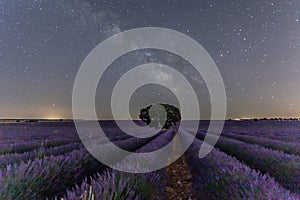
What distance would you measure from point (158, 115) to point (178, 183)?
43.7m

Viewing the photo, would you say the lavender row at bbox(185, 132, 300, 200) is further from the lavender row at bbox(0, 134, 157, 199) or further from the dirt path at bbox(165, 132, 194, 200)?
the lavender row at bbox(0, 134, 157, 199)

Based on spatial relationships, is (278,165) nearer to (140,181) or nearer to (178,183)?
(178,183)

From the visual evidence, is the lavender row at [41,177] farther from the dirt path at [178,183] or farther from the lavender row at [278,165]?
the lavender row at [278,165]

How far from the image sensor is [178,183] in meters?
6.81

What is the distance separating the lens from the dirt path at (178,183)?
548 centimetres

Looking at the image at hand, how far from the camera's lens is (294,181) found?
479cm

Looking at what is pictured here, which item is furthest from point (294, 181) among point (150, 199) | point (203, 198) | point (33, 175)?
point (33, 175)

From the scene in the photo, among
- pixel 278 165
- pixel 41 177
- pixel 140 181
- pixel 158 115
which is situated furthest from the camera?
pixel 158 115

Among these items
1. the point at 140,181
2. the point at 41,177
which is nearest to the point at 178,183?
the point at 140,181

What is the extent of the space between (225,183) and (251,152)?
182 inches

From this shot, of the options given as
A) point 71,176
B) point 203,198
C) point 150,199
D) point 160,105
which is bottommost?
point 203,198

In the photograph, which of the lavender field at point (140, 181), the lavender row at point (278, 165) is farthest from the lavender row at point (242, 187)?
the lavender row at point (278, 165)

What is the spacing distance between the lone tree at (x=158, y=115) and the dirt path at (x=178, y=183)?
1586 inches

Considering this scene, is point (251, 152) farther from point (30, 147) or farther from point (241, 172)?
point (30, 147)
